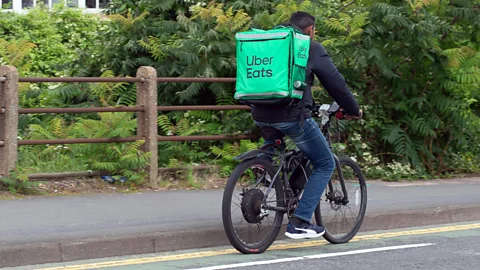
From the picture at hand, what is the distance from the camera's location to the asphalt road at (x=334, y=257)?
23.3 feet

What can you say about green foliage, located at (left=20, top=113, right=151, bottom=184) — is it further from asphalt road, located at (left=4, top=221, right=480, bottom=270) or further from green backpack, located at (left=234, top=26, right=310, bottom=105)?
green backpack, located at (left=234, top=26, right=310, bottom=105)

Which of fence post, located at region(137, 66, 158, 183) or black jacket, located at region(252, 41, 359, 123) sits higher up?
black jacket, located at region(252, 41, 359, 123)

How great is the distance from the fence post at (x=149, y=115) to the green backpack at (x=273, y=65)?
3.81 m

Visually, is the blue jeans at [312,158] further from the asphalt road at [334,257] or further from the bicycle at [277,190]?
the asphalt road at [334,257]

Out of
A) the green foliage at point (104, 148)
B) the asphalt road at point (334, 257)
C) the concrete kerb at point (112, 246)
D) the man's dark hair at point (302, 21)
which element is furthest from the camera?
the green foliage at point (104, 148)

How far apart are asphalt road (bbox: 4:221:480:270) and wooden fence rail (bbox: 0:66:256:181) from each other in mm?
3237

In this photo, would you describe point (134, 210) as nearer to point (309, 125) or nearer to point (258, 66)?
point (309, 125)

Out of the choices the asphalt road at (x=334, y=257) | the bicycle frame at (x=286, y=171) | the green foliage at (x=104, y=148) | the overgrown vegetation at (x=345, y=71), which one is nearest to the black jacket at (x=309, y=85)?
the bicycle frame at (x=286, y=171)

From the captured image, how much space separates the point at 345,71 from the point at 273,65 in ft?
19.9

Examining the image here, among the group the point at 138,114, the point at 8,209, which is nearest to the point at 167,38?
the point at 138,114

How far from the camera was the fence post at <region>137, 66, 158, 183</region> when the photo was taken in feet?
36.6

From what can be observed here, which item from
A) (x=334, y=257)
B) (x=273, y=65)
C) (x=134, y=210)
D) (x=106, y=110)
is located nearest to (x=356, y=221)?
(x=334, y=257)

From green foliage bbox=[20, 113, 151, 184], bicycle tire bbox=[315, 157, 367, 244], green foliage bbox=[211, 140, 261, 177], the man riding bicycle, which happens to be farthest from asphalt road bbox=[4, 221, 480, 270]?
green foliage bbox=[211, 140, 261, 177]

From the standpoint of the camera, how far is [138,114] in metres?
11.3
